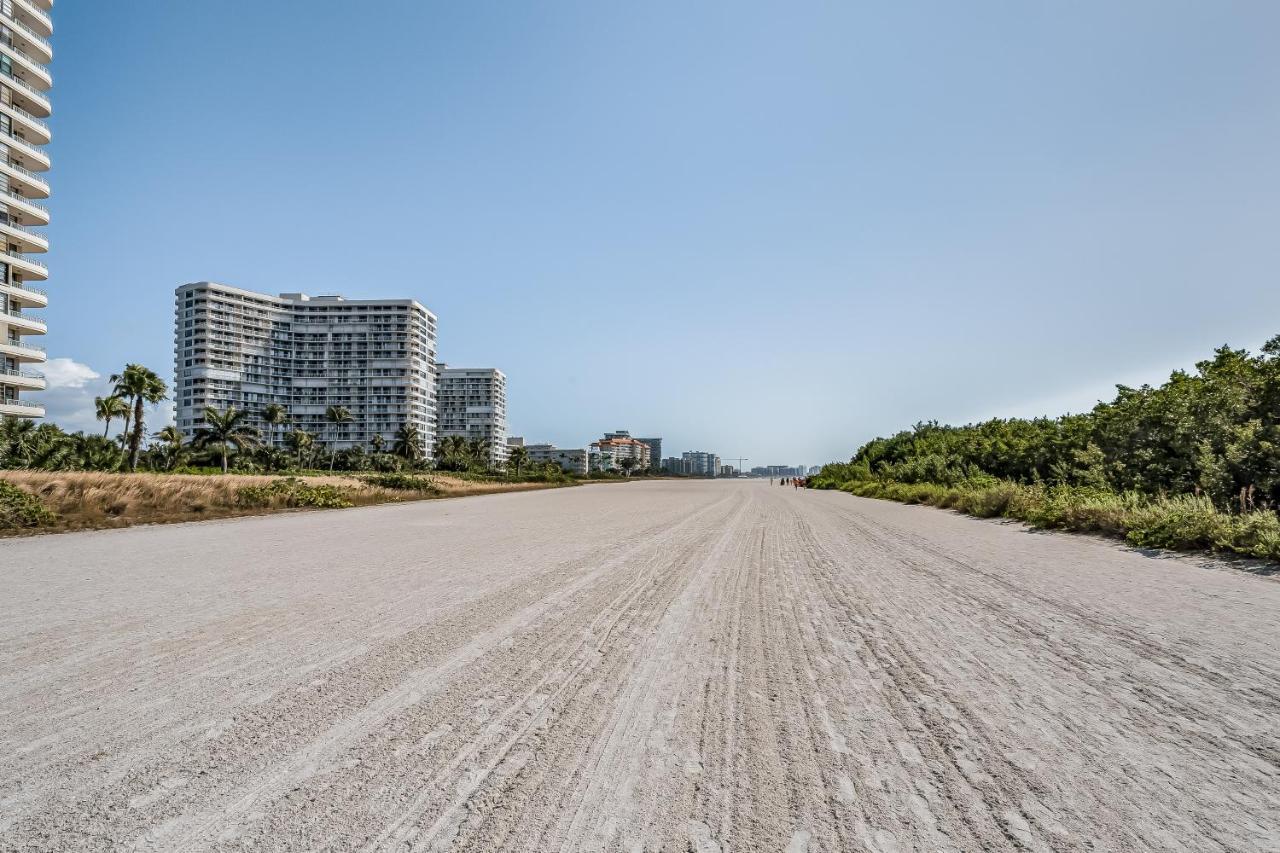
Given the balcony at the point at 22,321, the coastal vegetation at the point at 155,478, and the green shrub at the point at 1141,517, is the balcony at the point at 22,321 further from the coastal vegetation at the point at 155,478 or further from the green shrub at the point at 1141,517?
the green shrub at the point at 1141,517

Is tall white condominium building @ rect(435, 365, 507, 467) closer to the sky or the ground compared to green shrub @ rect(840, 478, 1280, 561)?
closer to the sky

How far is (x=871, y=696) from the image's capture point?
3.56m

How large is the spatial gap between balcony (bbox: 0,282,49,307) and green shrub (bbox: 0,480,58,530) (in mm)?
42186

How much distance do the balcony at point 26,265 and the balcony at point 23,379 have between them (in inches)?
324

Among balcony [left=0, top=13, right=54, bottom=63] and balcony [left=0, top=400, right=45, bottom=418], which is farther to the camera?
balcony [left=0, top=13, right=54, bottom=63]

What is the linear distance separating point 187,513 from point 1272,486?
93.7 ft

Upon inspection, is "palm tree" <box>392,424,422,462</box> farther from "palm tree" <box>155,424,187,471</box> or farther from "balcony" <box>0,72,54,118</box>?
"balcony" <box>0,72,54,118</box>

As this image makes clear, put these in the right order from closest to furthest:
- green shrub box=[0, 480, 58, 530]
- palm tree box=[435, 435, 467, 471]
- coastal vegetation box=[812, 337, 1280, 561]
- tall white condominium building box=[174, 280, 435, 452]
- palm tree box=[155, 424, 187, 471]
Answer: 1. coastal vegetation box=[812, 337, 1280, 561]
2. green shrub box=[0, 480, 58, 530]
3. palm tree box=[155, 424, 187, 471]
4. palm tree box=[435, 435, 467, 471]
5. tall white condominium building box=[174, 280, 435, 452]

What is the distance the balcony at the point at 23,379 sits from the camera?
41281 mm

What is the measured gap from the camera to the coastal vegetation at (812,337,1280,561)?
10.1m

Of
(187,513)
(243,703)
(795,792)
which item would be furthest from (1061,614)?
(187,513)

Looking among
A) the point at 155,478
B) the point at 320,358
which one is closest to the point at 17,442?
the point at 155,478

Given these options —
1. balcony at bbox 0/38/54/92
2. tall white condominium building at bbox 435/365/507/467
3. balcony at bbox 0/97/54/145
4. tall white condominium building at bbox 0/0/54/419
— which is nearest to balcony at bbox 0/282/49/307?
tall white condominium building at bbox 0/0/54/419

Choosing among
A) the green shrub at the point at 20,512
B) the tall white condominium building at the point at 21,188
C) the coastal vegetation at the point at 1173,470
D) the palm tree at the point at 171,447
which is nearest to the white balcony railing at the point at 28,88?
the tall white condominium building at the point at 21,188
